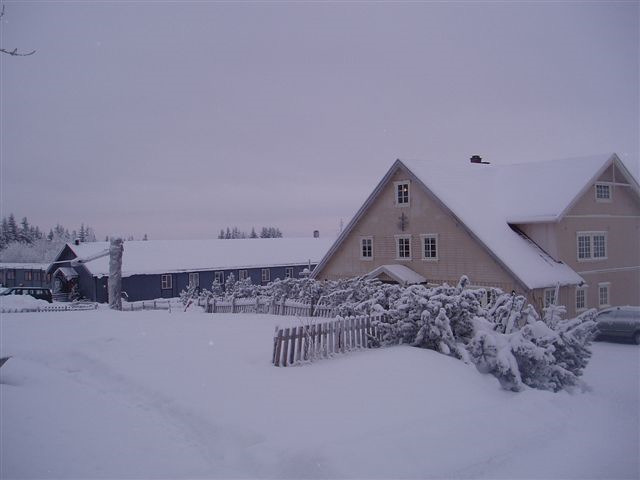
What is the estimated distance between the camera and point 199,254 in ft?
169

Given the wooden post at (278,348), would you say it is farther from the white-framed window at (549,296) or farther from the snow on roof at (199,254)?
the snow on roof at (199,254)

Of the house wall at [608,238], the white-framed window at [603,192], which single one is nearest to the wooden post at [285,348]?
the house wall at [608,238]

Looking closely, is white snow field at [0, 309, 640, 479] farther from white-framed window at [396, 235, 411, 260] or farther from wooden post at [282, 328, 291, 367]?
white-framed window at [396, 235, 411, 260]

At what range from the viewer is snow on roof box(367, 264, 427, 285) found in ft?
85.8

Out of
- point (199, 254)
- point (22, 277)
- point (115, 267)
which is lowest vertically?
point (22, 277)

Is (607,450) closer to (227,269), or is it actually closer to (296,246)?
(227,269)

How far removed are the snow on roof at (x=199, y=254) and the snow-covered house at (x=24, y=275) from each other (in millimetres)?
12253

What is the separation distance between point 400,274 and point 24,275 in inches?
2155

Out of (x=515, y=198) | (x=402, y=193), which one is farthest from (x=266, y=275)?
(x=515, y=198)

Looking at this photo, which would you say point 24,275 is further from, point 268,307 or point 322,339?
point 322,339

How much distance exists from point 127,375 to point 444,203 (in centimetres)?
1908

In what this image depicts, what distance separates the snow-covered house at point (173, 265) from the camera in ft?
146

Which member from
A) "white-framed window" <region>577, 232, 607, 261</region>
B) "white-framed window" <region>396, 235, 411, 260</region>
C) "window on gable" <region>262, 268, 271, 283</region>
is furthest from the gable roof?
"window on gable" <region>262, 268, 271, 283</region>

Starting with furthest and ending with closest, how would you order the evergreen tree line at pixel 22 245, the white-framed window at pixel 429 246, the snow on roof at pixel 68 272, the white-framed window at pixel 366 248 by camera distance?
the evergreen tree line at pixel 22 245
the snow on roof at pixel 68 272
the white-framed window at pixel 366 248
the white-framed window at pixel 429 246
